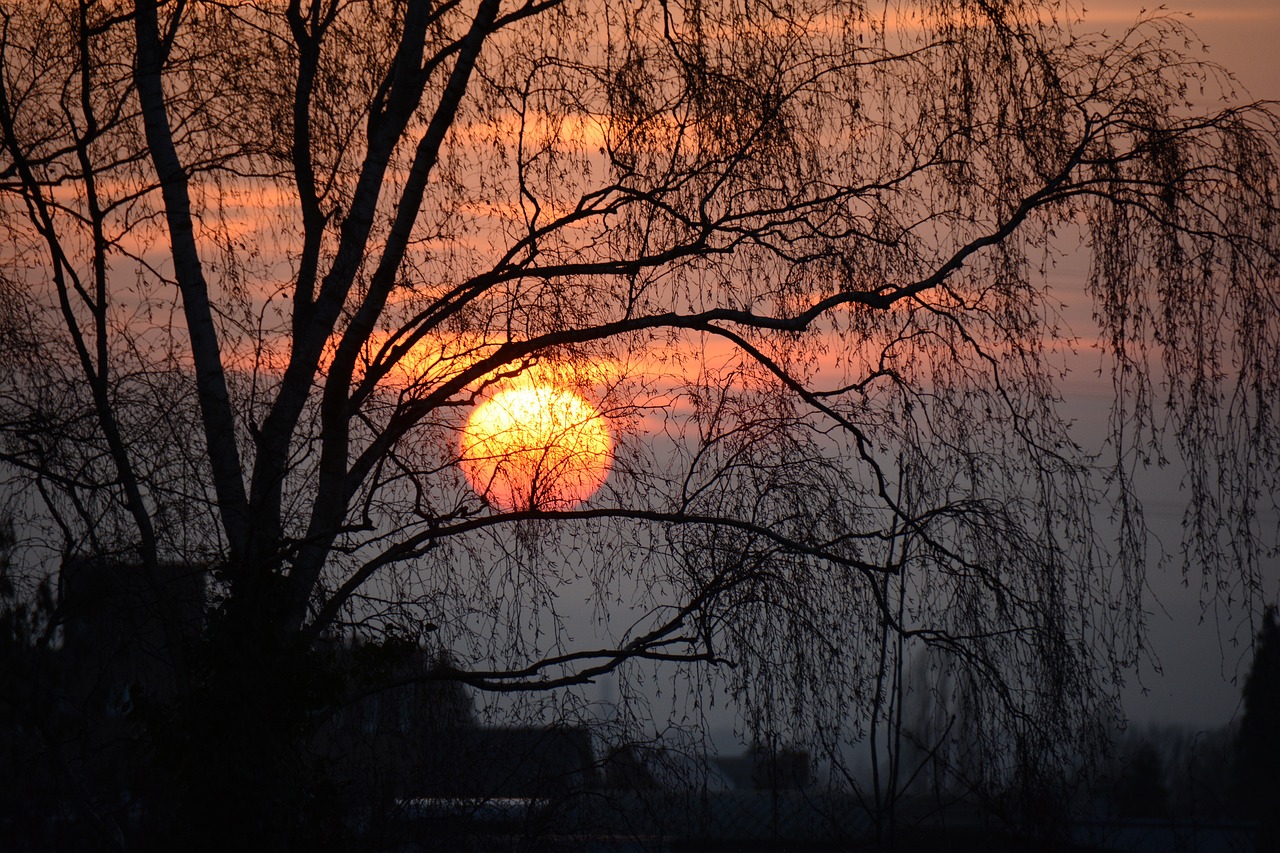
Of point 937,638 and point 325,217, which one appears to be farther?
point 325,217

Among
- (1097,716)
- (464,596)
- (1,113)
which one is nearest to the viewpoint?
(1097,716)

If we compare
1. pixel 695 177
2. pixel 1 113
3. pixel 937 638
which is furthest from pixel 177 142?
pixel 937 638

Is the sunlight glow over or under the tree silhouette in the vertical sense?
over

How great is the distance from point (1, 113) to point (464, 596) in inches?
133

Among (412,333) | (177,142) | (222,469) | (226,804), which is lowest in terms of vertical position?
(226,804)

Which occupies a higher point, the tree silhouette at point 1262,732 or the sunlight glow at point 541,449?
the sunlight glow at point 541,449

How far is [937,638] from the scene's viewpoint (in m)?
4.89

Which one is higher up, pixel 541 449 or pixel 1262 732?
pixel 541 449

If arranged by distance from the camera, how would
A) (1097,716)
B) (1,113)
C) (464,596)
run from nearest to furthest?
(1097,716) < (464,596) < (1,113)

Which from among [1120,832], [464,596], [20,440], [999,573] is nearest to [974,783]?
[999,573]

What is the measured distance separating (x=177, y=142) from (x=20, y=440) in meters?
1.72

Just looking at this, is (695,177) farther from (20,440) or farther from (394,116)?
(20,440)

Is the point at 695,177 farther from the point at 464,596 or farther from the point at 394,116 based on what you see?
the point at 464,596

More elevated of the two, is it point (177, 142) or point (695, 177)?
point (177, 142)
